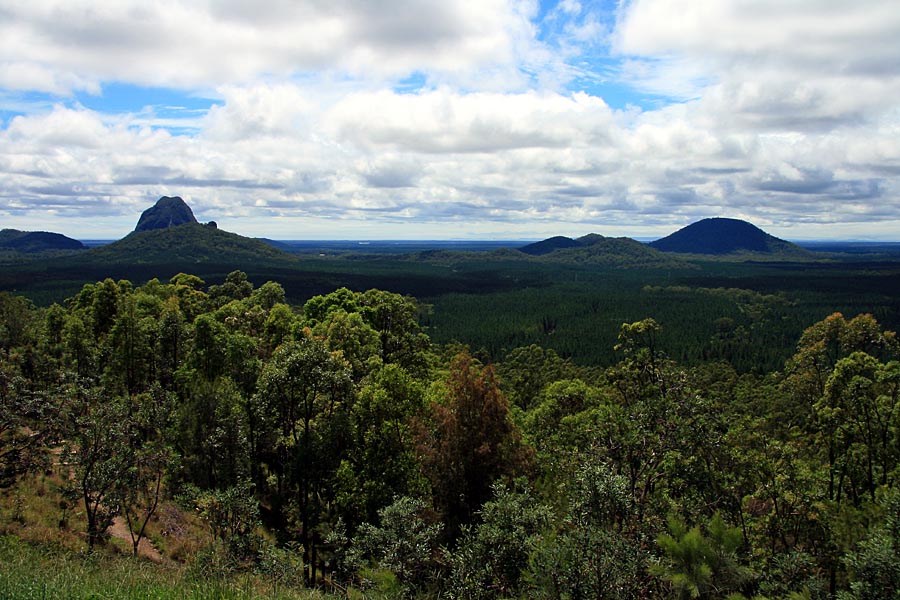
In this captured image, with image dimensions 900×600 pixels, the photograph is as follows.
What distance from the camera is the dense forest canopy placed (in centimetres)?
1305

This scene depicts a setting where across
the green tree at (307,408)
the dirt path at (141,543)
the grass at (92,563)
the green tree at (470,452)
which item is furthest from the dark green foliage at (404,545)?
the dirt path at (141,543)

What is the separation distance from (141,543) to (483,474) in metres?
14.6

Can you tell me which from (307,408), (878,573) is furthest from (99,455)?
(878,573)

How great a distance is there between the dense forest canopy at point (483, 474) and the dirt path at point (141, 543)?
20.7 inches

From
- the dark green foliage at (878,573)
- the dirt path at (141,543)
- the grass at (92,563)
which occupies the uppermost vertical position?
the dark green foliage at (878,573)

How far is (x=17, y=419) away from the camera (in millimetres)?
15930

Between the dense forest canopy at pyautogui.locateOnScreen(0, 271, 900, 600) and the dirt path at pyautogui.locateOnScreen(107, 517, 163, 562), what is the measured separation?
53cm

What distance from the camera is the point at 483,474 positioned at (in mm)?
21344

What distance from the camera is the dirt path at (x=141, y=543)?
21219 mm

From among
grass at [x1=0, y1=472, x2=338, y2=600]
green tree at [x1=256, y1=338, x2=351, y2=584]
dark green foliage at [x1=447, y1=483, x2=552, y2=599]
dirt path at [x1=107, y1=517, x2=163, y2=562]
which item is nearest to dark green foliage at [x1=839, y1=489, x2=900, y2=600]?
dark green foliage at [x1=447, y1=483, x2=552, y2=599]

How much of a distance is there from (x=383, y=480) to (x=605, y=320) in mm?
157109

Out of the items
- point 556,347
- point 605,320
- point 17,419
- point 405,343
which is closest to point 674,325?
point 605,320

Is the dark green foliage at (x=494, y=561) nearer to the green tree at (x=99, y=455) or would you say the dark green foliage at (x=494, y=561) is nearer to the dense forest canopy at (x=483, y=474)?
the dense forest canopy at (x=483, y=474)

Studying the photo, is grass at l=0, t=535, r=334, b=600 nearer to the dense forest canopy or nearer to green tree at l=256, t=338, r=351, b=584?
the dense forest canopy
